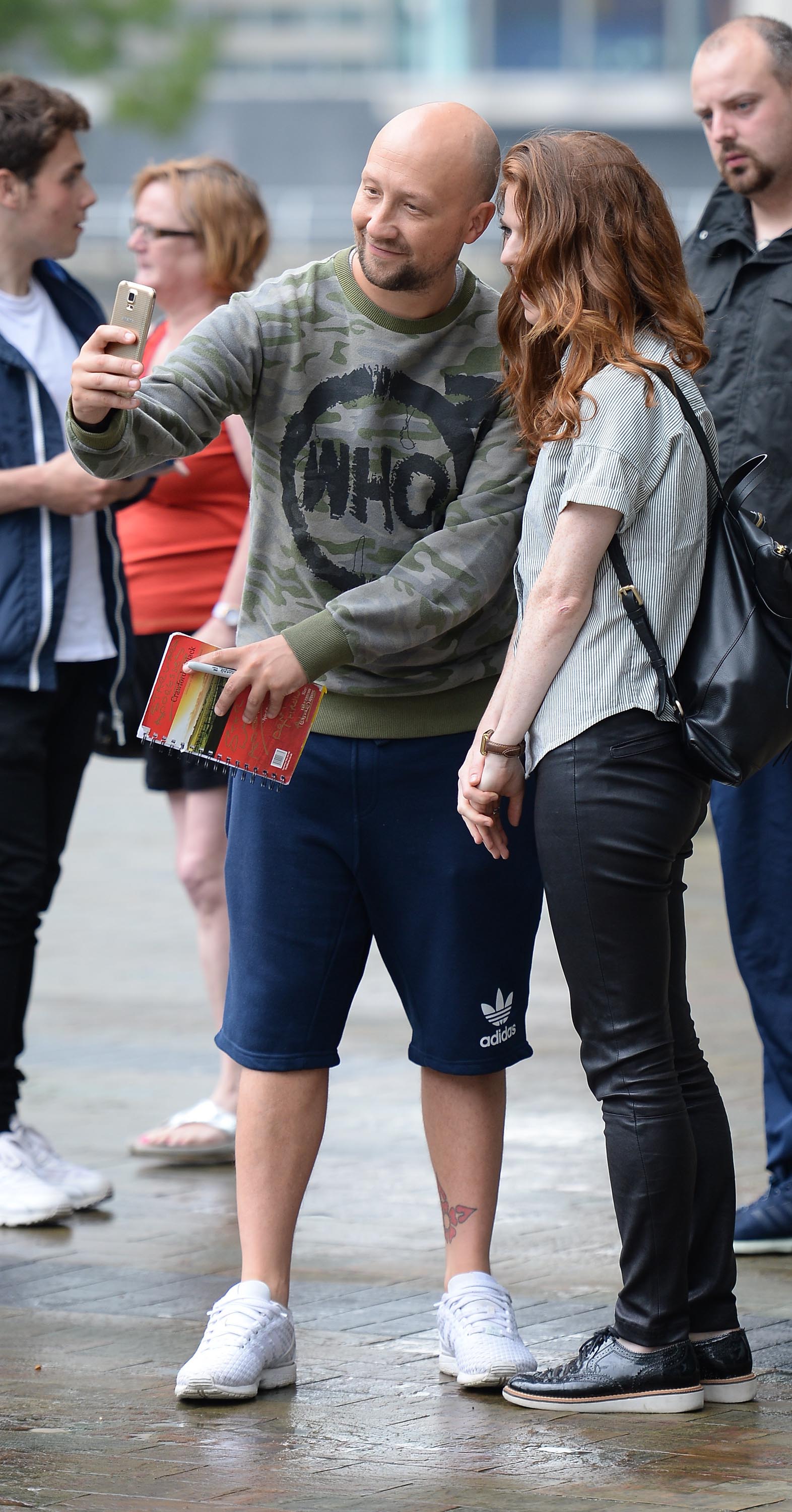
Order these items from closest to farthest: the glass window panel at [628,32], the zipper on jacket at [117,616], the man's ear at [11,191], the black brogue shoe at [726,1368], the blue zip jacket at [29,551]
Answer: the black brogue shoe at [726,1368] < the blue zip jacket at [29,551] < the man's ear at [11,191] < the zipper on jacket at [117,616] < the glass window panel at [628,32]

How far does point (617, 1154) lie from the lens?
331 cm

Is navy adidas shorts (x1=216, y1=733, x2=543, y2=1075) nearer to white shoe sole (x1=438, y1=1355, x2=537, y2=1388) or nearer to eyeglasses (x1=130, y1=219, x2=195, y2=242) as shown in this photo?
white shoe sole (x1=438, y1=1355, x2=537, y2=1388)

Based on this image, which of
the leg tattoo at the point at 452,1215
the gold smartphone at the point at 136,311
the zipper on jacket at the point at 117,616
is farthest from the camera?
the zipper on jacket at the point at 117,616

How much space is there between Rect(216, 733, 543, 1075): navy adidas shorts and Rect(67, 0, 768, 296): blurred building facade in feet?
174

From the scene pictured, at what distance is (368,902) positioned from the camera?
3.60 m

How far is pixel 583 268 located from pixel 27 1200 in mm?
2518

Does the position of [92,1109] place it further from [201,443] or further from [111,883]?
[111,883]

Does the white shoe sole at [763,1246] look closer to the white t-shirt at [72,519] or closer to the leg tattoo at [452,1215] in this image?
the leg tattoo at [452,1215]

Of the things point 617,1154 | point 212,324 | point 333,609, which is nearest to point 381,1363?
point 617,1154

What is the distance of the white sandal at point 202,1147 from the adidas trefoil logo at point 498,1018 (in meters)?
1.72

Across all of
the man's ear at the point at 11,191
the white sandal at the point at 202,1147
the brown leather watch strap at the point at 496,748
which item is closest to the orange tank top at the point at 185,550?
the man's ear at the point at 11,191

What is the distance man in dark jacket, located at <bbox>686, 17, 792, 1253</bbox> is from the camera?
416 centimetres

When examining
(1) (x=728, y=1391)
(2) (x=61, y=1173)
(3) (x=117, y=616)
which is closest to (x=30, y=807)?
(3) (x=117, y=616)

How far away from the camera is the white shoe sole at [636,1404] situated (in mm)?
3332
